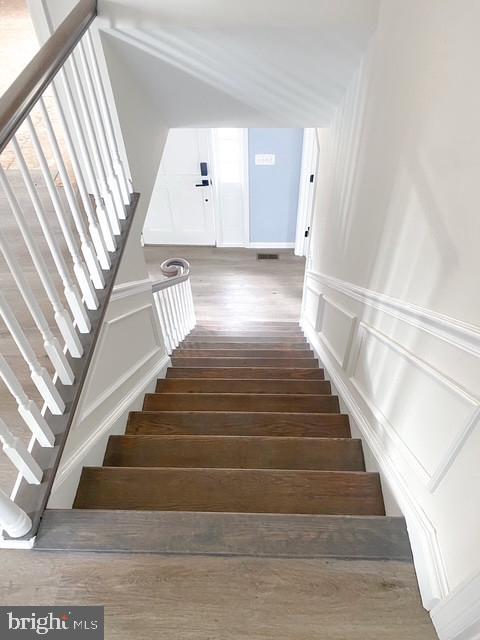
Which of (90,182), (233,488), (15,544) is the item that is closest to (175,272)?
(90,182)

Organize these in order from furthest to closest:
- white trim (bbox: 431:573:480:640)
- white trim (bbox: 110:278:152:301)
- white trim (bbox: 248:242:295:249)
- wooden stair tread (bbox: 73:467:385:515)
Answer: white trim (bbox: 248:242:295:249) → white trim (bbox: 110:278:152:301) → wooden stair tread (bbox: 73:467:385:515) → white trim (bbox: 431:573:480:640)

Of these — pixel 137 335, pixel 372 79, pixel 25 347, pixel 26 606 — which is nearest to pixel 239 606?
pixel 26 606

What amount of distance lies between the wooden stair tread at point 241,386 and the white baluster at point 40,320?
1037 millimetres

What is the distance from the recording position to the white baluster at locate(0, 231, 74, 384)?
0.85 metres

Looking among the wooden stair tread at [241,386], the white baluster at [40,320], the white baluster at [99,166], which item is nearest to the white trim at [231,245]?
the wooden stair tread at [241,386]

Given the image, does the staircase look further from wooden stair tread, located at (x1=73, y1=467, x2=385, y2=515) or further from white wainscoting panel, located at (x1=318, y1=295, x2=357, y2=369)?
white wainscoting panel, located at (x1=318, y1=295, x2=357, y2=369)

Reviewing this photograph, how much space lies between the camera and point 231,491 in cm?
122

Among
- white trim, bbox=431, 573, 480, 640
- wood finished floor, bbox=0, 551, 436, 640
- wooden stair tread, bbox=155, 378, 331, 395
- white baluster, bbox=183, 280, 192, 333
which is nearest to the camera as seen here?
white trim, bbox=431, 573, 480, 640

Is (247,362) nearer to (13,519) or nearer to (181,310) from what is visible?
(181,310)

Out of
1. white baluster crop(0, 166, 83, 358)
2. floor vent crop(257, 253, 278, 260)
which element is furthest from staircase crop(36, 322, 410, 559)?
floor vent crop(257, 253, 278, 260)

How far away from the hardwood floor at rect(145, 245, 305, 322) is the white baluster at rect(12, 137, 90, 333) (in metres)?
3.15

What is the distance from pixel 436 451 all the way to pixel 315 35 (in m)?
1.77

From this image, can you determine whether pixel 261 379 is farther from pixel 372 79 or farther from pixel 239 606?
pixel 372 79

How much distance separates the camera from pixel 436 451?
37.0 inches
